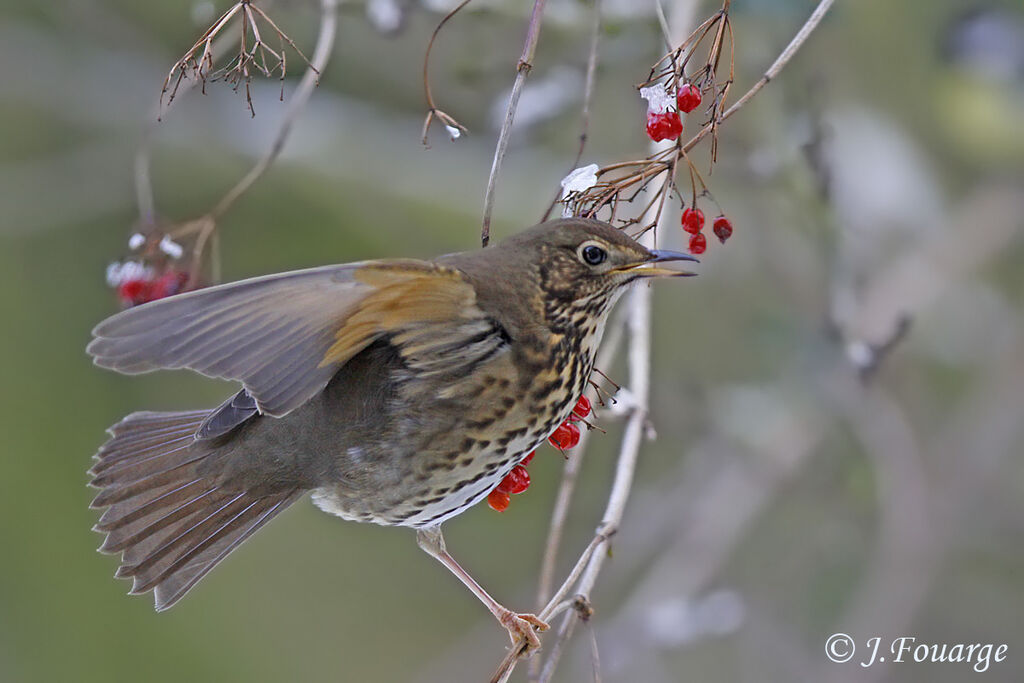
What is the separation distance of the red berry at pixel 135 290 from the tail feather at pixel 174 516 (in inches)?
17.1

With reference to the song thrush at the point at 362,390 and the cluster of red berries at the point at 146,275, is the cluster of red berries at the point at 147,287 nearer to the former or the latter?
the cluster of red berries at the point at 146,275

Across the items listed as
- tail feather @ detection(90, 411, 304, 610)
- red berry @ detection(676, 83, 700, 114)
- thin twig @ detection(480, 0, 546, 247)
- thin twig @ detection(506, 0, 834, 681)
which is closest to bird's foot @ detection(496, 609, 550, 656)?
thin twig @ detection(506, 0, 834, 681)

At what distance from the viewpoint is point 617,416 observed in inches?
95.6

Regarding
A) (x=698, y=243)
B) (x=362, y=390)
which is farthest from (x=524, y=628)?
(x=698, y=243)

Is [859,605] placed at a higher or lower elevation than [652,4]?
lower

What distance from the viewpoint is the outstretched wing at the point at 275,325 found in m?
1.84

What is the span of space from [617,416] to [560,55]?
1.94m

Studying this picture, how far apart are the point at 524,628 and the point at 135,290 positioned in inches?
44.2

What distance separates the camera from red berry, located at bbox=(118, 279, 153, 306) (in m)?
2.76

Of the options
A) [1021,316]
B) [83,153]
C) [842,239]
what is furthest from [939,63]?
[83,153]

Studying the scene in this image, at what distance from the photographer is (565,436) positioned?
235 cm

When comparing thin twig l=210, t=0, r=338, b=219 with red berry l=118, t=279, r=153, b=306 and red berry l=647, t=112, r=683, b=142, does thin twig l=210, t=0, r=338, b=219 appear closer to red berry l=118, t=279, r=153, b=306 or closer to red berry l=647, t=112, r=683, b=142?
red berry l=118, t=279, r=153, b=306

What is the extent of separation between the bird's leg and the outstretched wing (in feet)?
2.04

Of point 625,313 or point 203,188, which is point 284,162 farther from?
point 625,313
